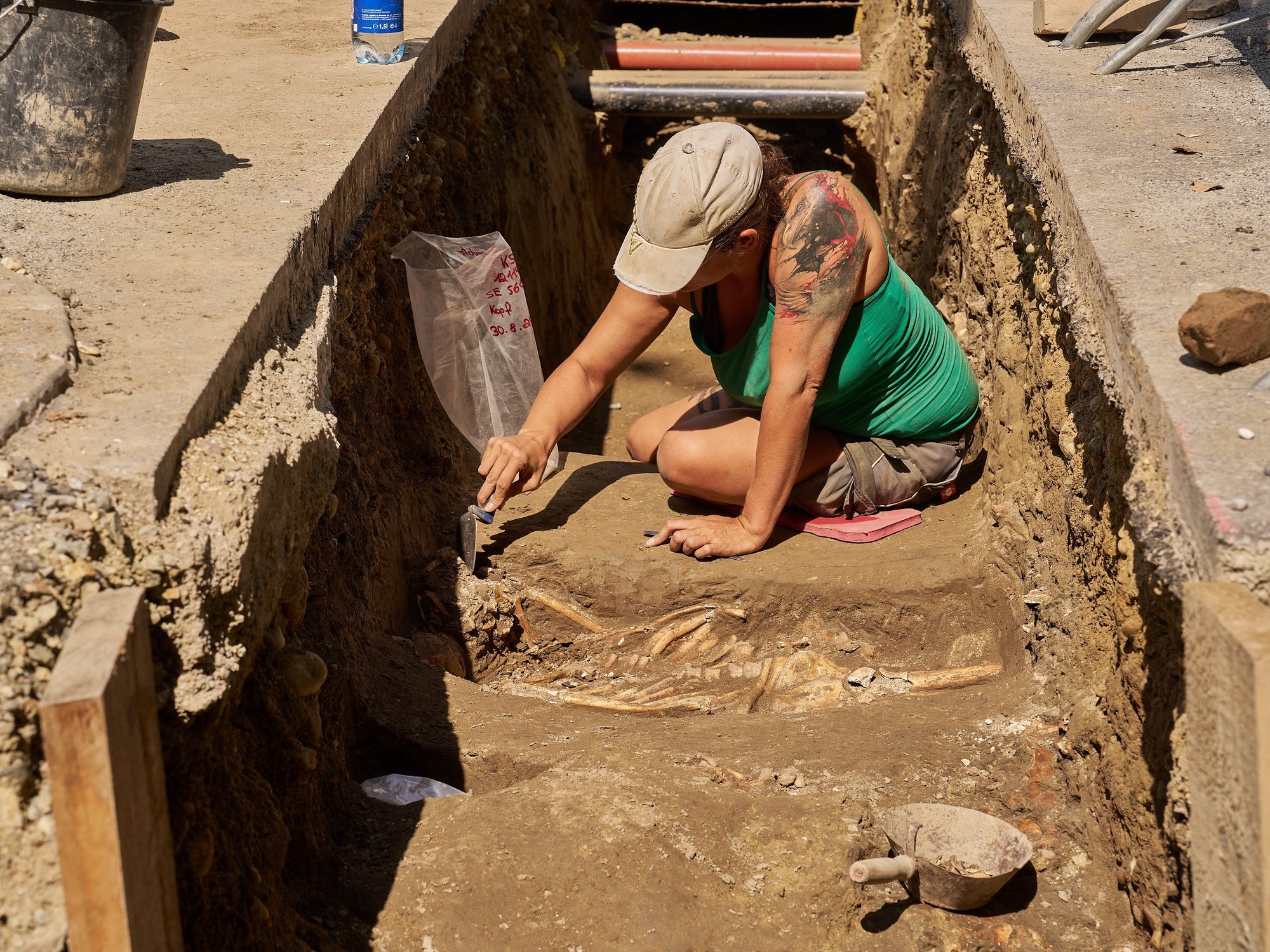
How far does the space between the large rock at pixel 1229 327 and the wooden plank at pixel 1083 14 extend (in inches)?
78.3

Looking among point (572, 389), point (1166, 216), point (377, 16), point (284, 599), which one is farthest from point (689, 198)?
point (377, 16)

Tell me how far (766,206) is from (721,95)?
3.38 metres

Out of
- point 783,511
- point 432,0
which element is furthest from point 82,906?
point 432,0

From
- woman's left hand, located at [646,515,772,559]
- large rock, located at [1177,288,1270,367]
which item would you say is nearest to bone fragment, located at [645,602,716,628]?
woman's left hand, located at [646,515,772,559]

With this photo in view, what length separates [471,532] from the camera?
9.79ft

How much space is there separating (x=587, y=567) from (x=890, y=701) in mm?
901

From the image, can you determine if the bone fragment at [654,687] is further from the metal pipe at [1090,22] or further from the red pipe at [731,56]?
the red pipe at [731,56]

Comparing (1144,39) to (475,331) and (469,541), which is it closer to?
(475,331)

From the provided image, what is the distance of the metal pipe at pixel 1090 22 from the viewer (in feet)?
10.7

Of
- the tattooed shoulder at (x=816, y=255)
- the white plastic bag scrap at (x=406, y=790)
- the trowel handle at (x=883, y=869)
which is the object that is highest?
the tattooed shoulder at (x=816, y=255)

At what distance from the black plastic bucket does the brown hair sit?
1.27m

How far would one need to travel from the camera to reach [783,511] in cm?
321

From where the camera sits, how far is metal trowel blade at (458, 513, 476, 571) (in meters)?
2.96

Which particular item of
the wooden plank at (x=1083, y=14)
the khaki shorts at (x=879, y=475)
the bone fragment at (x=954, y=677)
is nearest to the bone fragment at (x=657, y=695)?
the bone fragment at (x=954, y=677)
